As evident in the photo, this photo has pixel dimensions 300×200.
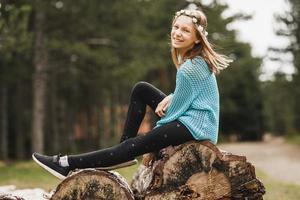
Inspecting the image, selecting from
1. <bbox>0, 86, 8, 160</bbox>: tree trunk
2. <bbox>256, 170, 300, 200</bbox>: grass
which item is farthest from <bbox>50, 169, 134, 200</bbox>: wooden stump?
<bbox>0, 86, 8, 160</bbox>: tree trunk

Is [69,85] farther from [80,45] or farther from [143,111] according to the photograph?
[143,111]

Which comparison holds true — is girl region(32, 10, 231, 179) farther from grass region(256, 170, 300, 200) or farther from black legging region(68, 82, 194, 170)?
grass region(256, 170, 300, 200)

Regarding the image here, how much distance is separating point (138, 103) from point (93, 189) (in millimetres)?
907

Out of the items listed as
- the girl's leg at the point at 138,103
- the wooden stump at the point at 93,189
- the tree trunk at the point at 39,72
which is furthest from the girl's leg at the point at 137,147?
the tree trunk at the point at 39,72

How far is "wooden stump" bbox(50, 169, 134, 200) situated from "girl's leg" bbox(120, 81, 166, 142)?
461mm

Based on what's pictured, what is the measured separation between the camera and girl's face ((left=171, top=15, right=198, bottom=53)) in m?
4.89

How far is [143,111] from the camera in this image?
506cm

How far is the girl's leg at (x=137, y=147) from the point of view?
465 cm

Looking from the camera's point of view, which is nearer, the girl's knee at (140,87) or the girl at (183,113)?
the girl at (183,113)

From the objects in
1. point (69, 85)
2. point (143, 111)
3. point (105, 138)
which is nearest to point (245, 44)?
point (105, 138)

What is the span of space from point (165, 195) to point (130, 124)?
2.40 feet

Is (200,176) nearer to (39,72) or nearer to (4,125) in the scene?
(39,72)

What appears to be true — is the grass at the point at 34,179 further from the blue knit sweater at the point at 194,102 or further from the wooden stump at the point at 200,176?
the blue knit sweater at the point at 194,102

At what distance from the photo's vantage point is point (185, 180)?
4707 millimetres
